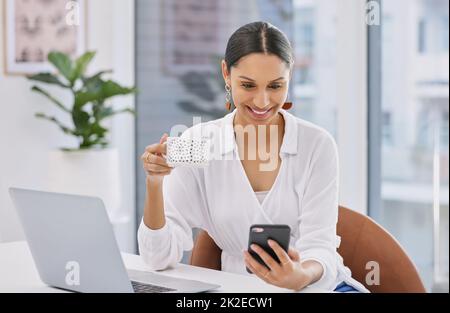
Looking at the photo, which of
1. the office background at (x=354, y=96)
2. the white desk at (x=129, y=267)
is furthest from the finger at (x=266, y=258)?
the office background at (x=354, y=96)

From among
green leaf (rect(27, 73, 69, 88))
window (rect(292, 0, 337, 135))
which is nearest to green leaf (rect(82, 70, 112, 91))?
green leaf (rect(27, 73, 69, 88))

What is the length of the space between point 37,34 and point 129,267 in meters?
2.03

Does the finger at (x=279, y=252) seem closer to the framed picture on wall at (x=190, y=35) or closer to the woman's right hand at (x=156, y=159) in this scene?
the woman's right hand at (x=156, y=159)

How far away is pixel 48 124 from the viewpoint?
3408 mm

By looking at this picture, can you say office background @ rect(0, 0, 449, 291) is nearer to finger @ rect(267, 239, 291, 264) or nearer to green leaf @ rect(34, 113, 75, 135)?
green leaf @ rect(34, 113, 75, 135)

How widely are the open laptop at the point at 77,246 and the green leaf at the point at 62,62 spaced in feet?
6.29

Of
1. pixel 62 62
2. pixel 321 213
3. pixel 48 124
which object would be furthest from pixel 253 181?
pixel 48 124

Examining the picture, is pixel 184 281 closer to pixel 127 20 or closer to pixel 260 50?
pixel 260 50

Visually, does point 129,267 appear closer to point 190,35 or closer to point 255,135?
point 255,135

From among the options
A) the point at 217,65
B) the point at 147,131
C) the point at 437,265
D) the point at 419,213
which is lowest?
the point at 437,265

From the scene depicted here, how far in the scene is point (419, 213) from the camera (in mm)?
3064

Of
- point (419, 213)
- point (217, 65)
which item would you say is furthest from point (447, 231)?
point (217, 65)

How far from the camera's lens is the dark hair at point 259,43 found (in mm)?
1483

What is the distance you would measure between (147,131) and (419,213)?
4.62 feet
